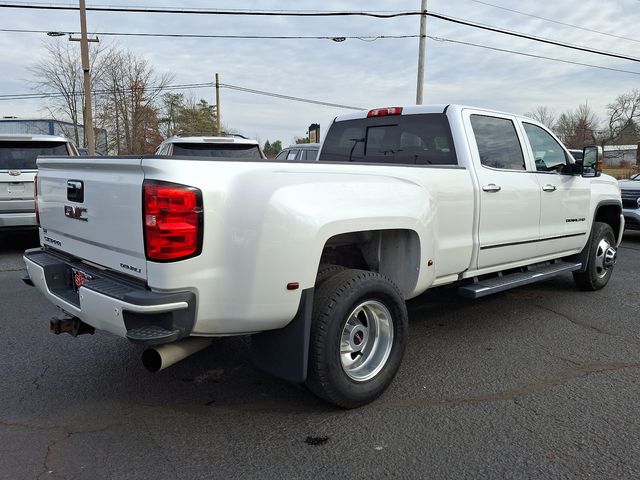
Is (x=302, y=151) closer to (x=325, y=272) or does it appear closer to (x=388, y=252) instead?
(x=388, y=252)

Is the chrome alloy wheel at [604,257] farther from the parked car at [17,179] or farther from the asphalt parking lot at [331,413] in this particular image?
the parked car at [17,179]

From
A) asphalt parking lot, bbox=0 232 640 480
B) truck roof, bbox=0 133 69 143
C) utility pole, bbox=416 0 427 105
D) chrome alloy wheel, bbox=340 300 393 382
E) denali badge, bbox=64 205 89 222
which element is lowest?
asphalt parking lot, bbox=0 232 640 480

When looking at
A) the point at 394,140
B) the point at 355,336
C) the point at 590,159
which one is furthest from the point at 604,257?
the point at 355,336

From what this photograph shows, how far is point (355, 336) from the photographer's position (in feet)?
11.1

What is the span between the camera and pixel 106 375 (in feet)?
12.6

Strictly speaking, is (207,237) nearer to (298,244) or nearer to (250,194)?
(250,194)

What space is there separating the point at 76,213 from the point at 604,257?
5825mm

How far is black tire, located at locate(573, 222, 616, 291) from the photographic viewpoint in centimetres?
600

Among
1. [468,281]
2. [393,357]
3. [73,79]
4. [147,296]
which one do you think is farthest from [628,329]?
[73,79]

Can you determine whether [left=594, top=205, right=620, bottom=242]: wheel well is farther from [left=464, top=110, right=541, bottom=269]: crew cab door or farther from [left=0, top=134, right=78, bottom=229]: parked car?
[left=0, top=134, right=78, bottom=229]: parked car

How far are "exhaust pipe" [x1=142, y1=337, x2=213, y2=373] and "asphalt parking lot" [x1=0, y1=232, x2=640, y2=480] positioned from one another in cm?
49

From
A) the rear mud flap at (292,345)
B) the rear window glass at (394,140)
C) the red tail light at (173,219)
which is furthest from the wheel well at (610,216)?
the red tail light at (173,219)

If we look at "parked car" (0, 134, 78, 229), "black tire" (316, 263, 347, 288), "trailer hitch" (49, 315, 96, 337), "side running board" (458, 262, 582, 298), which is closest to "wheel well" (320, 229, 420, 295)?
"black tire" (316, 263, 347, 288)

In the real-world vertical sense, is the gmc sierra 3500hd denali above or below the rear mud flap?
above
